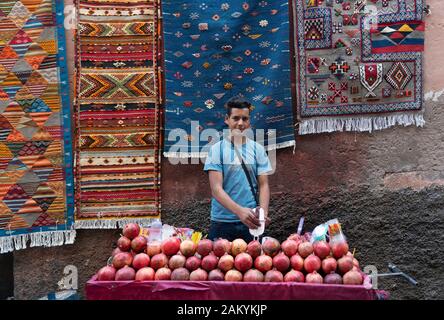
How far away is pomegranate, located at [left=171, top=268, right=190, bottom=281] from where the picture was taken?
283 cm

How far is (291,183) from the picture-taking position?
15.0 ft

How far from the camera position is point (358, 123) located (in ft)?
14.8

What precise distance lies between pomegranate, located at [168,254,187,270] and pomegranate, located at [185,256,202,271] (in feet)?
0.09

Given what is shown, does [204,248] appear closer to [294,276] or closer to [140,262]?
[140,262]

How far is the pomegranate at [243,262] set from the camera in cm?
284

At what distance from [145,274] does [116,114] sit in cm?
210

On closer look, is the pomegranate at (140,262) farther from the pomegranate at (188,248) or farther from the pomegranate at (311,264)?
the pomegranate at (311,264)

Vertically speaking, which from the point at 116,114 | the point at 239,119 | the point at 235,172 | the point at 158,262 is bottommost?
the point at 158,262

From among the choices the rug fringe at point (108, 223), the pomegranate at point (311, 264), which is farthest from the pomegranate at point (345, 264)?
the rug fringe at point (108, 223)

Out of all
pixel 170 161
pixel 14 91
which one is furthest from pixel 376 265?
pixel 14 91

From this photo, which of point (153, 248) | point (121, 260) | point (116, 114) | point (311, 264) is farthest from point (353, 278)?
point (116, 114)

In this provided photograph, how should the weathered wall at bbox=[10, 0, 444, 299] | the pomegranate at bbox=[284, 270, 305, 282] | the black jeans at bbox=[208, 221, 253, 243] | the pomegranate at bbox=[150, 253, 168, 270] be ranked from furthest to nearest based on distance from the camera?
1. the weathered wall at bbox=[10, 0, 444, 299]
2. the black jeans at bbox=[208, 221, 253, 243]
3. the pomegranate at bbox=[150, 253, 168, 270]
4. the pomegranate at bbox=[284, 270, 305, 282]

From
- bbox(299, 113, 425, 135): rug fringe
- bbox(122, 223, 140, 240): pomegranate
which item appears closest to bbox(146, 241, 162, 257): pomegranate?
bbox(122, 223, 140, 240): pomegranate

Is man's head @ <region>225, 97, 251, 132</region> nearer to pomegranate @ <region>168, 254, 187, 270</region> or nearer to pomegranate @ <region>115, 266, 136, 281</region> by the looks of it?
pomegranate @ <region>168, 254, 187, 270</region>
